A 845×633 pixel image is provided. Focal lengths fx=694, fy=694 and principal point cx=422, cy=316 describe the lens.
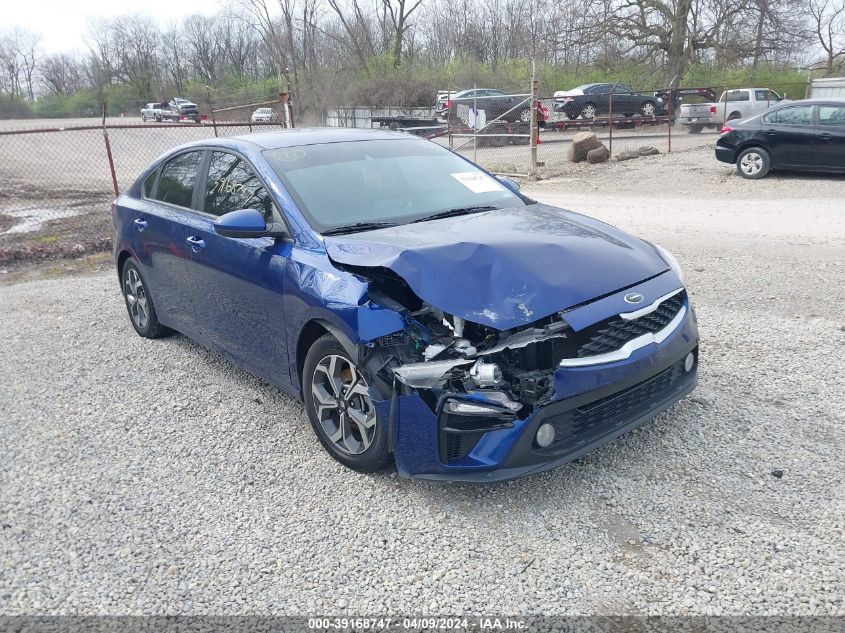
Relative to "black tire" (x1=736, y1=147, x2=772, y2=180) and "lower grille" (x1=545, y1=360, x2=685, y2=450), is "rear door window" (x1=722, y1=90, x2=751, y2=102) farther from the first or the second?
"lower grille" (x1=545, y1=360, x2=685, y2=450)

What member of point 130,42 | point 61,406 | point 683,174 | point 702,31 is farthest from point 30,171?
point 130,42

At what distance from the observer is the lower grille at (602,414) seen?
10.1 ft

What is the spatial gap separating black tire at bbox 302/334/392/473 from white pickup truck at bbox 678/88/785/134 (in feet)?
85.1

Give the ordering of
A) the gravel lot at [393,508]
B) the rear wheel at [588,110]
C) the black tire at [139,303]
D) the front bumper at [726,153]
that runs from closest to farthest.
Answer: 1. the gravel lot at [393,508]
2. the black tire at [139,303]
3. the front bumper at [726,153]
4. the rear wheel at [588,110]

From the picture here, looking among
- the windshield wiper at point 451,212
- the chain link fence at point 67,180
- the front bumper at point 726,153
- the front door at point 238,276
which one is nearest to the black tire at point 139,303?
the front door at point 238,276

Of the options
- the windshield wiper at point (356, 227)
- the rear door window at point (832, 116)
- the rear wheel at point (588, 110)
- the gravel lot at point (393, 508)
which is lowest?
→ the gravel lot at point (393, 508)

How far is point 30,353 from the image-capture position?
5.77 m

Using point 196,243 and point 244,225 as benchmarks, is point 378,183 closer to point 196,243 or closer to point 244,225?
point 244,225

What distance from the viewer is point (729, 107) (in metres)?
26.0

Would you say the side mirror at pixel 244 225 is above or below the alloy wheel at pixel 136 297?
above

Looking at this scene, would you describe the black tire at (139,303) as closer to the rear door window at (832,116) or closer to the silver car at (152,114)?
the rear door window at (832,116)

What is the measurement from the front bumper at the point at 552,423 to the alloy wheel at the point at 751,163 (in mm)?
12613

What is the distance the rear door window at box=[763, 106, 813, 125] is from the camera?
13422mm

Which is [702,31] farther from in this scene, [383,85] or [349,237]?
[349,237]
